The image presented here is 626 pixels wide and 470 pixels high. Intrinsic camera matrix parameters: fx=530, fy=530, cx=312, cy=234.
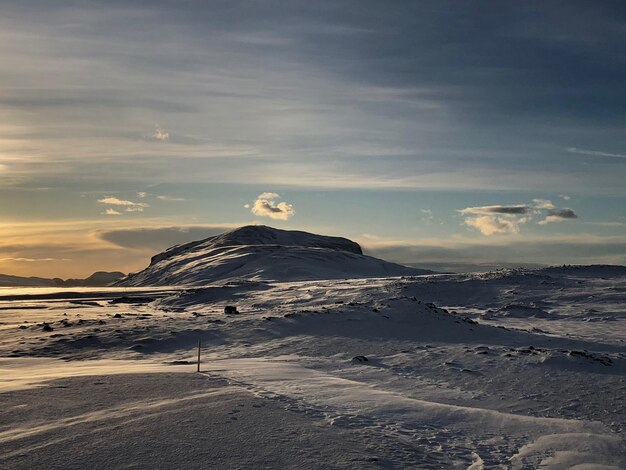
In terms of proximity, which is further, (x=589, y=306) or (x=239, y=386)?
(x=589, y=306)

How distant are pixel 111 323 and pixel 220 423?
20.0 meters

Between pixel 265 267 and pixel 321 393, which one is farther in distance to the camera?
pixel 265 267

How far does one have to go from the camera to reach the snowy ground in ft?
23.4

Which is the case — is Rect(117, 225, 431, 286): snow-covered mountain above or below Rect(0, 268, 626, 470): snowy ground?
above

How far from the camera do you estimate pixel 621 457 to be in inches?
313

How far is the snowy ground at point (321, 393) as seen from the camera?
23.4 ft

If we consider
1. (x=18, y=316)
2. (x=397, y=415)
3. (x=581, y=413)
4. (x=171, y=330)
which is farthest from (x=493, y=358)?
(x=18, y=316)

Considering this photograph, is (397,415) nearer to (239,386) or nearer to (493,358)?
(239,386)

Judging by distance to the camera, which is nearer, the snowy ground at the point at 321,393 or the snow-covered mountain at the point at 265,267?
the snowy ground at the point at 321,393

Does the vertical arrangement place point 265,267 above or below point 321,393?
above

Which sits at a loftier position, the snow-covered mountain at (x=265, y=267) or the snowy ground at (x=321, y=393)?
the snow-covered mountain at (x=265, y=267)

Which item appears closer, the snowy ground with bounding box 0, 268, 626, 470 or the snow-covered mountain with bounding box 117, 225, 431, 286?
the snowy ground with bounding box 0, 268, 626, 470

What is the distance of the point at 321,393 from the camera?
34.6 feet

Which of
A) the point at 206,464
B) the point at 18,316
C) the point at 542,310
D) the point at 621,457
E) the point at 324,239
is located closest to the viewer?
the point at 206,464
